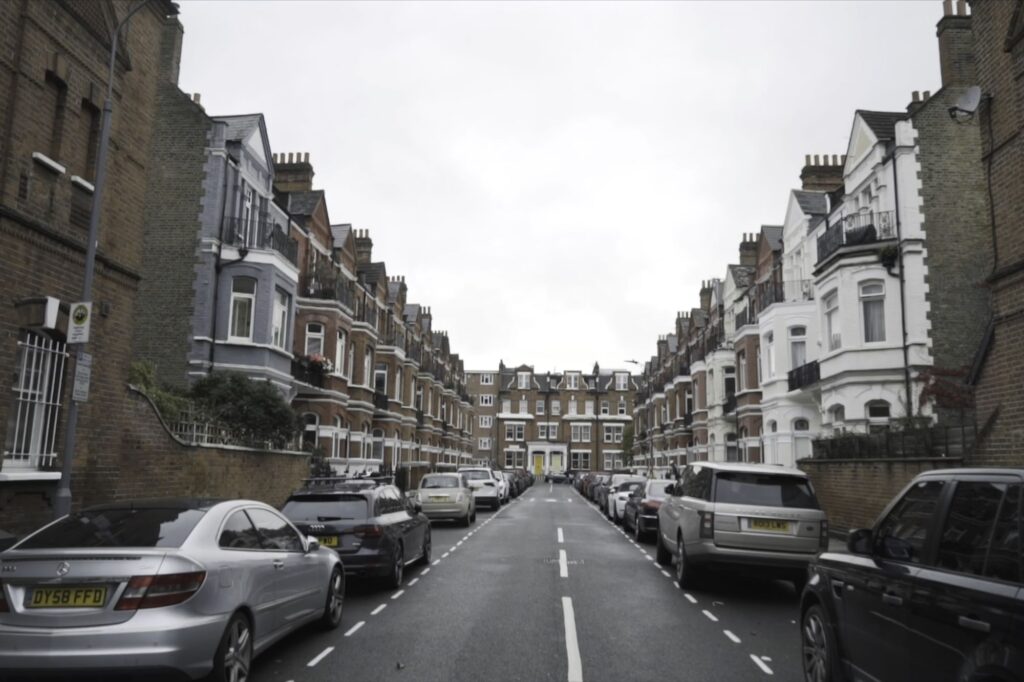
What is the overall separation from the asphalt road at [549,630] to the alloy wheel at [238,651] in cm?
55

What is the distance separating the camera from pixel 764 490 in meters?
10.5

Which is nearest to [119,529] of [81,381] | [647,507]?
[81,381]

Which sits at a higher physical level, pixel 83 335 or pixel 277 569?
pixel 83 335

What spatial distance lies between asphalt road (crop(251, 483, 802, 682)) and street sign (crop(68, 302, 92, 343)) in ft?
15.0

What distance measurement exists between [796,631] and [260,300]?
1888 cm

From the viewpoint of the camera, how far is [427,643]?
24.9ft

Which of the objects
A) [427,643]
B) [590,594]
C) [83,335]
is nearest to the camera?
[427,643]

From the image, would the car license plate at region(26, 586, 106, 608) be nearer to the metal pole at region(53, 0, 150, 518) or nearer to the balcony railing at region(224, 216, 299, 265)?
the metal pole at region(53, 0, 150, 518)

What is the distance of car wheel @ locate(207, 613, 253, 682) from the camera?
216 inches

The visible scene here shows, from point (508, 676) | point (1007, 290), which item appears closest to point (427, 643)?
point (508, 676)

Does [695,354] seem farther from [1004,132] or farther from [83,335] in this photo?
[83,335]

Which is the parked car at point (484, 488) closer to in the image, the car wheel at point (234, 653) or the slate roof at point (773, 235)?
the slate roof at point (773, 235)

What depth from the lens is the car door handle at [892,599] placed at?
14.6ft

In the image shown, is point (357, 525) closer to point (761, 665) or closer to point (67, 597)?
point (67, 597)
